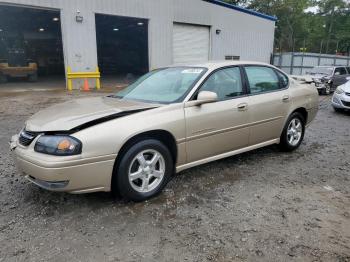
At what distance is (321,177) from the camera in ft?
14.5

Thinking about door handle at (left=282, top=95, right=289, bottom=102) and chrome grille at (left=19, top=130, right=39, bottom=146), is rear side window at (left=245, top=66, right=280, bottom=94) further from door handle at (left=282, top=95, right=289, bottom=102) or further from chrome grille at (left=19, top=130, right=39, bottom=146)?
chrome grille at (left=19, top=130, right=39, bottom=146)

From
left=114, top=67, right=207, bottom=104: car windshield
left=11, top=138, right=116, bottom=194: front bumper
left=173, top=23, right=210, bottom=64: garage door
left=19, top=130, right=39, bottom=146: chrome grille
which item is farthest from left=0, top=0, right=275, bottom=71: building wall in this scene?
left=11, top=138, right=116, bottom=194: front bumper

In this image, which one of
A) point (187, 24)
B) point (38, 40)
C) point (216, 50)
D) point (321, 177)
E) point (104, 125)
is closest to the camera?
point (104, 125)

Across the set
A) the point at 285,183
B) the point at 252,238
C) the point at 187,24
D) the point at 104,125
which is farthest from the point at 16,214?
the point at 187,24

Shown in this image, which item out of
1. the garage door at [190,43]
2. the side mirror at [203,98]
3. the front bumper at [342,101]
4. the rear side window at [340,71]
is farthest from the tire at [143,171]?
the garage door at [190,43]

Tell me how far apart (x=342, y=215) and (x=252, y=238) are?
1155 millimetres

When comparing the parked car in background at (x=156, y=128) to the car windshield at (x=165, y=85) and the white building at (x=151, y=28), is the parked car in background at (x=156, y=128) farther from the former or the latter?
the white building at (x=151, y=28)

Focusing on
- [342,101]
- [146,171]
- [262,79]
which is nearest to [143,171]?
[146,171]

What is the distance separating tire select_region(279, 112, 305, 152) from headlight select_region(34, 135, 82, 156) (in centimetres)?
349

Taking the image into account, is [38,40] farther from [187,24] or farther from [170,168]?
[170,168]

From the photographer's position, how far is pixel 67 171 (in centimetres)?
303

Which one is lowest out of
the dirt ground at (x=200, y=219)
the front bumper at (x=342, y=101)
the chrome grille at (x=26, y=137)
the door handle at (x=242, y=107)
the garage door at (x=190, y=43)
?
the dirt ground at (x=200, y=219)

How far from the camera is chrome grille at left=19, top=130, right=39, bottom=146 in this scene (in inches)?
131

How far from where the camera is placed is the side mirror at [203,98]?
3.81 meters
